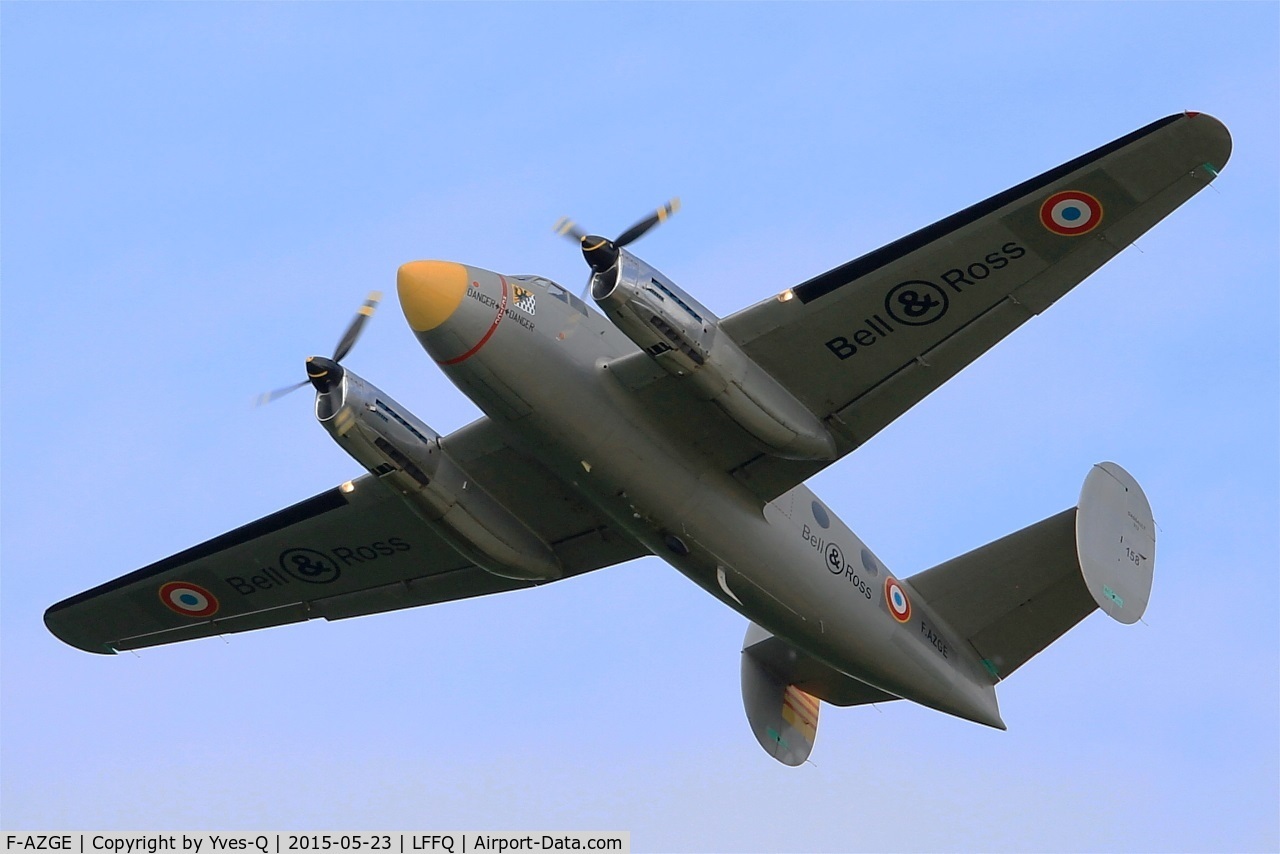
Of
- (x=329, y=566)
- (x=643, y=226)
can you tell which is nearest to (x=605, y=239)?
(x=643, y=226)

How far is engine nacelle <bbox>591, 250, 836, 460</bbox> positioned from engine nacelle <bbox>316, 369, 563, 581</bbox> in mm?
3867

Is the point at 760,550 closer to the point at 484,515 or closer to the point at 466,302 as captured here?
the point at 484,515

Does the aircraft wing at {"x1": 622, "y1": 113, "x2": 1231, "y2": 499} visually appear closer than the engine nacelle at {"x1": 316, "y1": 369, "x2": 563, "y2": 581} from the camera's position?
Yes

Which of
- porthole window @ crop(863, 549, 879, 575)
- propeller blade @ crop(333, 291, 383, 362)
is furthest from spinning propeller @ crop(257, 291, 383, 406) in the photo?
porthole window @ crop(863, 549, 879, 575)

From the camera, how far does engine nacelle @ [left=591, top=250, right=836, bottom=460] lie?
1794cm

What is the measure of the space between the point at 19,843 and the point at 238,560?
5239 millimetres

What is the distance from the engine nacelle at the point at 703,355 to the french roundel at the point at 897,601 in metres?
3.24

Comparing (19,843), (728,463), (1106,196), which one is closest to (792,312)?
(728,463)

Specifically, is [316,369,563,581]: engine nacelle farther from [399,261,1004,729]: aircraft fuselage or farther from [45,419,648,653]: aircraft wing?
[399,261,1004,729]: aircraft fuselage

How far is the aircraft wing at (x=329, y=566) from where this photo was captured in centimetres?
2145

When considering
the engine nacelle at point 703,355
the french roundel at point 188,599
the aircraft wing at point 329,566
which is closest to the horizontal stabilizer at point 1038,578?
the engine nacelle at point 703,355

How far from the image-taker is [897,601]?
72.2 feet

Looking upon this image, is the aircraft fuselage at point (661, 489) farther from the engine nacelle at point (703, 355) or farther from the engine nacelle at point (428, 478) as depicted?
the engine nacelle at point (428, 478)

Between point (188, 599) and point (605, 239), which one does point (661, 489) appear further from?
point (188, 599)
